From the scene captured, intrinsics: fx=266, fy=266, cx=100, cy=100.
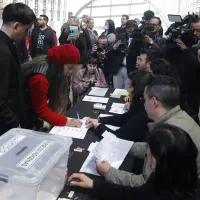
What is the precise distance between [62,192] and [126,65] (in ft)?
8.93

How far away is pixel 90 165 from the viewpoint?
1.36 metres

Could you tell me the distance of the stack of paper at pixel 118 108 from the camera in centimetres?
231

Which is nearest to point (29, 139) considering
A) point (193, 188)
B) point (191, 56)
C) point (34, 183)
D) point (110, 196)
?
point (34, 183)

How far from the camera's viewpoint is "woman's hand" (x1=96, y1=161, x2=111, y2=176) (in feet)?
4.13

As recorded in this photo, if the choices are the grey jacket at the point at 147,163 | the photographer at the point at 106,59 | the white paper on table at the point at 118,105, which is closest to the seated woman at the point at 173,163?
the grey jacket at the point at 147,163

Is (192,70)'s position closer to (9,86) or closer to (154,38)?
(154,38)

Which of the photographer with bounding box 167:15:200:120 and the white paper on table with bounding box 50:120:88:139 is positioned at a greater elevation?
the photographer with bounding box 167:15:200:120

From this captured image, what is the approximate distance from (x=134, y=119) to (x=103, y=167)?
504 millimetres

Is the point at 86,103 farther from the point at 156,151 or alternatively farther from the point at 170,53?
the point at 156,151

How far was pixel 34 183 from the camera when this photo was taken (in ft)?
2.78

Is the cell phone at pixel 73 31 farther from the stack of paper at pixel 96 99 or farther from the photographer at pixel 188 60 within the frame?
the stack of paper at pixel 96 99

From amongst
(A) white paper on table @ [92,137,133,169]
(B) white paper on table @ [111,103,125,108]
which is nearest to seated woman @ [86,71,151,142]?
(A) white paper on table @ [92,137,133,169]

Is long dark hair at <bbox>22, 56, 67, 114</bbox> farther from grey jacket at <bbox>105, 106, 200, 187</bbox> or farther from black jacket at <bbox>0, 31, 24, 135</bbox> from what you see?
grey jacket at <bbox>105, 106, 200, 187</bbox>

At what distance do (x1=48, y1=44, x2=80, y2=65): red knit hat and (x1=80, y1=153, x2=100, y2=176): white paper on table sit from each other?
1.90ft
